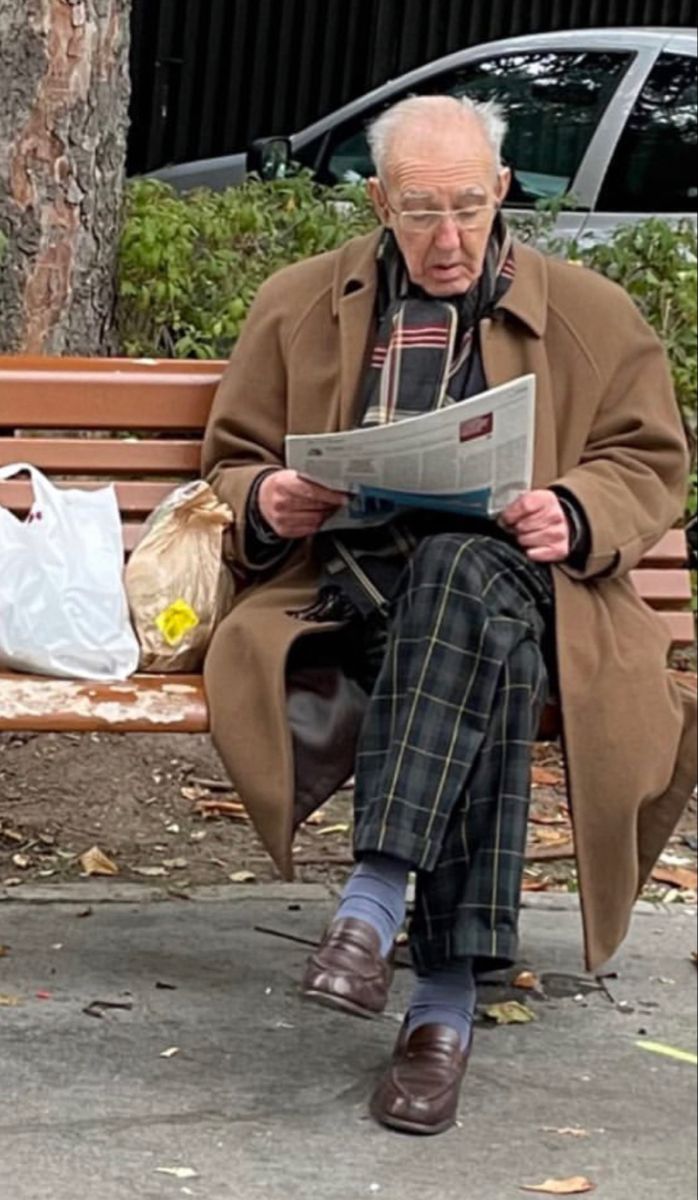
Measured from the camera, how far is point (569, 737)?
10.9 feet

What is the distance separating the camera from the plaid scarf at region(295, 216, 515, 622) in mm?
3488

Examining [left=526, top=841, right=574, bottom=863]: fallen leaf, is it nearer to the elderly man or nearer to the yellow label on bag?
the elderly man

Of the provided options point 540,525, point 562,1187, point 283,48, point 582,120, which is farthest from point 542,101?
point 562,1187

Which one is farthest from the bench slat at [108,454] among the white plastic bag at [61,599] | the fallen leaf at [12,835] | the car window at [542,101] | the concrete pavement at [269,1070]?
the car window at [542,101]

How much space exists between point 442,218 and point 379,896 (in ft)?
3.74

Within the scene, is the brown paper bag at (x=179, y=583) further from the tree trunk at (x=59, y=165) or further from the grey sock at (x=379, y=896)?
the tree trunk at (x=59, y=165)

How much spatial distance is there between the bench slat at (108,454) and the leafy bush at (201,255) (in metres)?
0.94

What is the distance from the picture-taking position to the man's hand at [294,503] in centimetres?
345

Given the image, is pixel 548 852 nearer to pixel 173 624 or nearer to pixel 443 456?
pixel 173 624

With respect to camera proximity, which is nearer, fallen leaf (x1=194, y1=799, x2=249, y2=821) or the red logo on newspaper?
the red logo on newspaper

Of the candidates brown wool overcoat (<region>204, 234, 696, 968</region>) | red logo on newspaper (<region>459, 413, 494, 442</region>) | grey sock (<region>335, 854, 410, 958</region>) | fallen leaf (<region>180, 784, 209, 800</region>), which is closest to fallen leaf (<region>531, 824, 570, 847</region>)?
fallen leaf (<region>180, 784, 209, 800</region>)

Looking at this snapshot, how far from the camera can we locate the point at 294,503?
348cm

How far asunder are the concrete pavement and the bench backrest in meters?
0.77

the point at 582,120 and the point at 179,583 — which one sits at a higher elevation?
the point at 582,120
